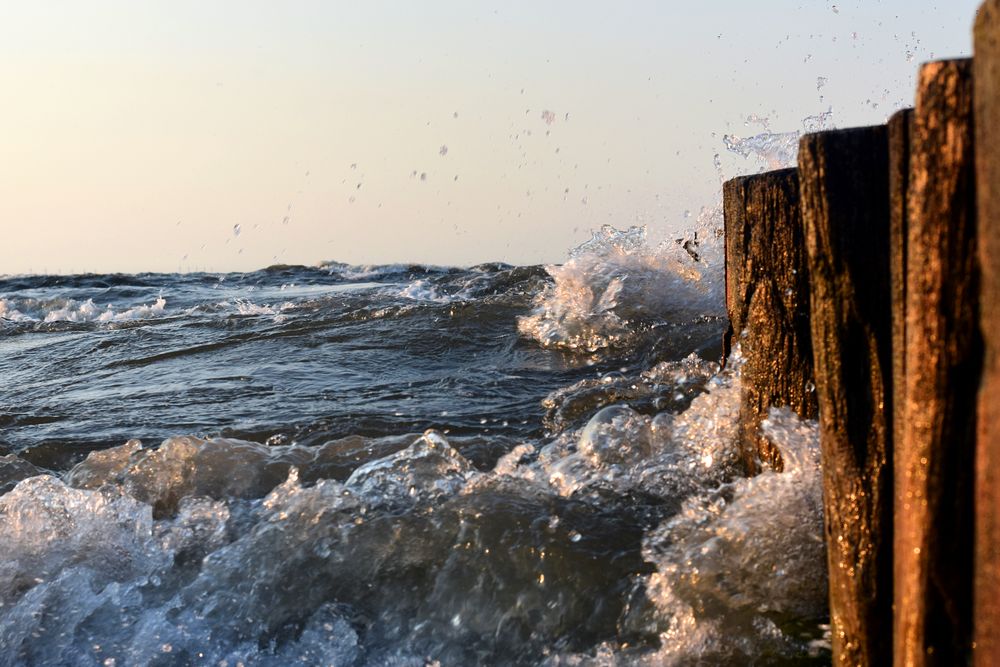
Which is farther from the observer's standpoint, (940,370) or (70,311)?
(70,311)

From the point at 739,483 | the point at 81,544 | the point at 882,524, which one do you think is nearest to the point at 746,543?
the point at 739,483

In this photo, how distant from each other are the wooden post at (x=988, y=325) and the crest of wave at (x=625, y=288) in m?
6.06

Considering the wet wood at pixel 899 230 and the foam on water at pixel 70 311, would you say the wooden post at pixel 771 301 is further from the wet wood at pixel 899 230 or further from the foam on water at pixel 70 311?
the foam on water at pixel 70 311

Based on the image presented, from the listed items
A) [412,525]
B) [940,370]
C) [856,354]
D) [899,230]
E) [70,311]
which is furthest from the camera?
[70,311]

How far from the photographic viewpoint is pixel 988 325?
4.89 feet

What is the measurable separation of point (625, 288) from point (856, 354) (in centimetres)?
671

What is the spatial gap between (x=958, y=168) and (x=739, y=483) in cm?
220

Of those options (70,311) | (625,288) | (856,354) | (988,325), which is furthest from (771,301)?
(70,311)

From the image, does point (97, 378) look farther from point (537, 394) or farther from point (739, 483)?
point (739, 483)

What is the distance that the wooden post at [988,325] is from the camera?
56.2 inches

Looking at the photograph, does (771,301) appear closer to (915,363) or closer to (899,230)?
(899,230)

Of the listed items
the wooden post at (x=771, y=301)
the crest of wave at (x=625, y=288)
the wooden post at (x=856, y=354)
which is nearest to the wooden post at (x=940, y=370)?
the wooden post at (x=856, y=354)

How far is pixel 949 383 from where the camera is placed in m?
1.63

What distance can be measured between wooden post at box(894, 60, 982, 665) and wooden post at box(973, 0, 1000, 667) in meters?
0.08
